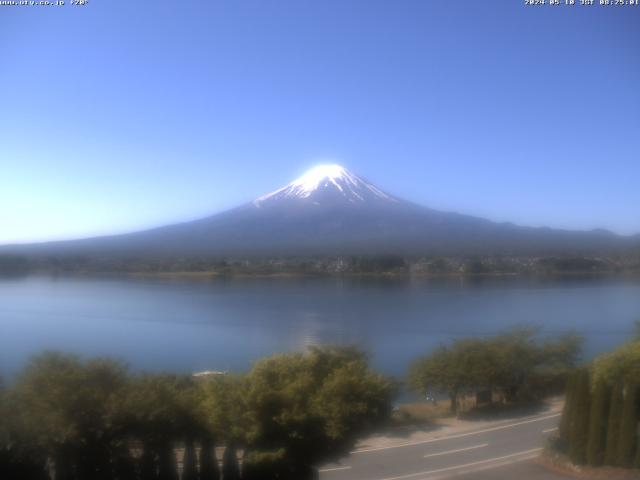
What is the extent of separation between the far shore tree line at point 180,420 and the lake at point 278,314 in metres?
3.61

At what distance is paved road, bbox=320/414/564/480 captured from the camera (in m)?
4.03

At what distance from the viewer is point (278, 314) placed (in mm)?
15047

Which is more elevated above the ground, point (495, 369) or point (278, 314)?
point (495, 369)

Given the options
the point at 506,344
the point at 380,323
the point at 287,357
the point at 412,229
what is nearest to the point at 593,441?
the point at 287,357

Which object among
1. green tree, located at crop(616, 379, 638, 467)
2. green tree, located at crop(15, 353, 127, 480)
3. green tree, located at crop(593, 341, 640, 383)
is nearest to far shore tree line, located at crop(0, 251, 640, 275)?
green tree, located at crop(593, 341, 640, 383)

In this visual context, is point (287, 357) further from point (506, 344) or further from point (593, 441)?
point (506, 344)

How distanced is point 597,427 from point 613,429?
105mm

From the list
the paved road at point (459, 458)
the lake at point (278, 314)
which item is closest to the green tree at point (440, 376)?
the lake at point (278, 314)

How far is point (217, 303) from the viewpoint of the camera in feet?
57.2

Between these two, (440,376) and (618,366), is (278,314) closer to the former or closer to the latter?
(440,376)

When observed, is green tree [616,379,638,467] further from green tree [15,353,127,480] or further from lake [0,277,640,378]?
lake [0,277,640,378]

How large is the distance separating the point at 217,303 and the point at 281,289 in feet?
10.1

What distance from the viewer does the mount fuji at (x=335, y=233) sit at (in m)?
22.1

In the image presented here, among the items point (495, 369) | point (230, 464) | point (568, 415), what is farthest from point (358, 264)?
point (230, 464)
